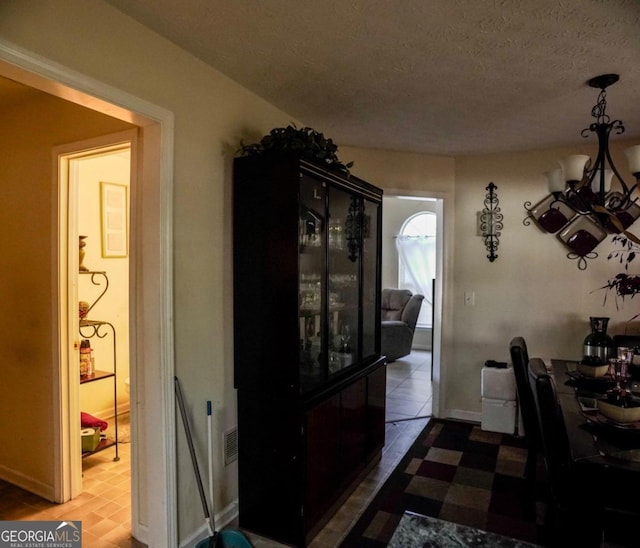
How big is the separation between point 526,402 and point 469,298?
1.63 metres

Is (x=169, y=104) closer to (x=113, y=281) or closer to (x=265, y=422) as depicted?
(x=265, y=422)

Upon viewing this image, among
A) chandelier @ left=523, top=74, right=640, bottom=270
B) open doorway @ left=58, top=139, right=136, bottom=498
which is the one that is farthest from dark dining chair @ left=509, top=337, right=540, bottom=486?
open doorway @ left=58, top=139, right=136, bottom=498

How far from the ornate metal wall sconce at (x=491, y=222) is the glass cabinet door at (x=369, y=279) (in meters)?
1.33

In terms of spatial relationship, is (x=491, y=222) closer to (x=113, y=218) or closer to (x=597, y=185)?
(x=597, y=185)

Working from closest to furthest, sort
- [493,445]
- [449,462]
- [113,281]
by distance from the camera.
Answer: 1. [449,462]
2. [493,445]
3. [113,281]

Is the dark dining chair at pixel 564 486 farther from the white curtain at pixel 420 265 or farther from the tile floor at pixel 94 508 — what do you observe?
the white curtain at pixel 420 265

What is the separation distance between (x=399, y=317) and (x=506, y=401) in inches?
124

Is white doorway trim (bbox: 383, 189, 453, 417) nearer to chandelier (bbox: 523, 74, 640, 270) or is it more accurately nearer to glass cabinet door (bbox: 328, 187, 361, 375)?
chandelier (bbox: 523, 74, 640, 270)

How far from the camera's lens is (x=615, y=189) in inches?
136

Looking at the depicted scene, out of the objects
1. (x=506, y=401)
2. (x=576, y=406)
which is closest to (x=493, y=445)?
(x=506, y=401)

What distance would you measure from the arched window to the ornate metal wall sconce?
3.43m

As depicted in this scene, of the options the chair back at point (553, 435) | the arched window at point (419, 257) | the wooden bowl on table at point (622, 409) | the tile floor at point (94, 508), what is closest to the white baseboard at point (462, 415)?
the chair back at point (553, 435)

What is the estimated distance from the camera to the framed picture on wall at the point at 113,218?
3.87 metres

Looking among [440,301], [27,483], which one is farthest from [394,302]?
[27,483]
